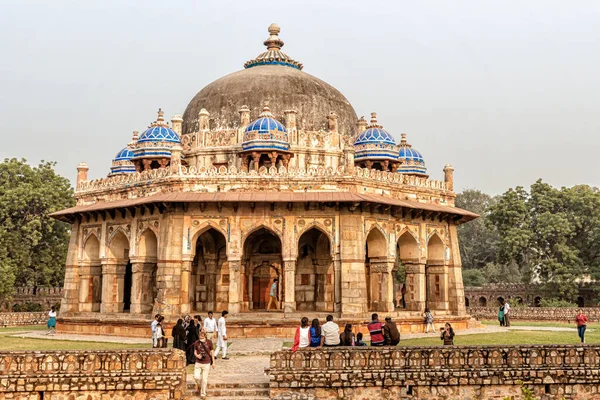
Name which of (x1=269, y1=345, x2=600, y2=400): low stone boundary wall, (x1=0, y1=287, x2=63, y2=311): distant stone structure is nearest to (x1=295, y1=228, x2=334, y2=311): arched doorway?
(x1=269, y1=345, x2=600, y2=400): low stone boundary wall

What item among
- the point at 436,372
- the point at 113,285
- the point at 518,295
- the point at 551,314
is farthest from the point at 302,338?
the point at 518,295

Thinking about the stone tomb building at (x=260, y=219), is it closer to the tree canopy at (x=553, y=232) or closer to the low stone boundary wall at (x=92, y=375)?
the low stone boundary wall at (x=92, y=375)

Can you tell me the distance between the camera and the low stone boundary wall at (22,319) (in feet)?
99.7

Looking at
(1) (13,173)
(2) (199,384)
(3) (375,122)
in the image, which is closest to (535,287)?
(3) (375,122)

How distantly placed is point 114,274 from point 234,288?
18.6ft

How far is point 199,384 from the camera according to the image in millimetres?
12250

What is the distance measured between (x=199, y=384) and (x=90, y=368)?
1.95 m

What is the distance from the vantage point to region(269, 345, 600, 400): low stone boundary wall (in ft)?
39.9

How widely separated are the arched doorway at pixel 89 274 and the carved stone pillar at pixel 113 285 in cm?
160

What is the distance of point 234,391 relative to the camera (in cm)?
1240

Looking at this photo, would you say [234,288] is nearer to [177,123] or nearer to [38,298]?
[177,123]

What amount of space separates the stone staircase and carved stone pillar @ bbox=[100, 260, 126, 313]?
13459 mm

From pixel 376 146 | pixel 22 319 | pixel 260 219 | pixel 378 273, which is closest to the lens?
pixel 260 219

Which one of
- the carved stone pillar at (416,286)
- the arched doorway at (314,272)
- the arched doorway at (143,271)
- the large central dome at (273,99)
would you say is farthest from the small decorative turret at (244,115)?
the carved stone pillar at (416,286)
